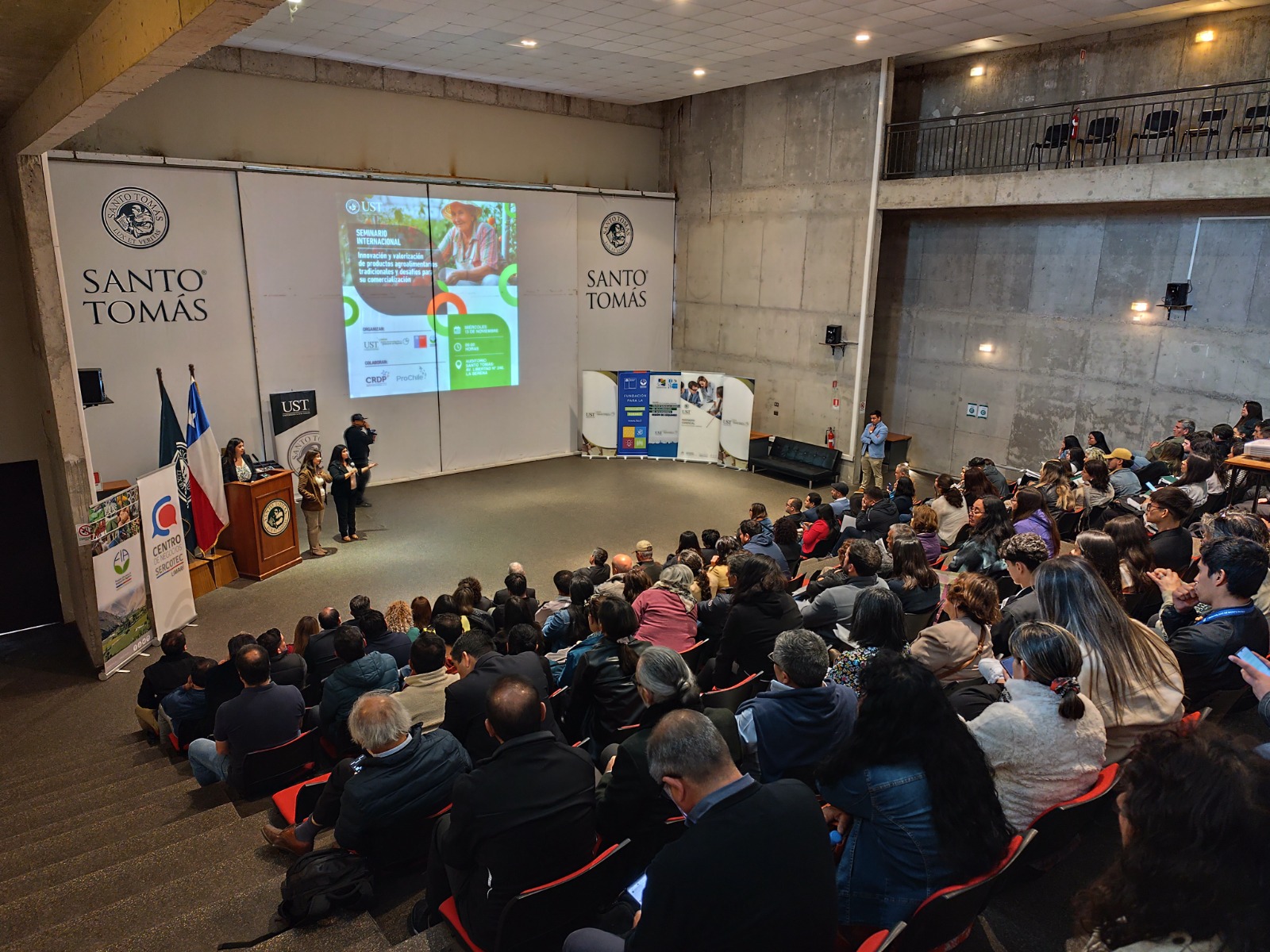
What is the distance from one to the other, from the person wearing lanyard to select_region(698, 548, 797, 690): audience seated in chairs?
1724mm

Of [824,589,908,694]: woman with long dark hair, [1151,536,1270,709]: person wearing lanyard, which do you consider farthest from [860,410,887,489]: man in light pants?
[824,589,908,694]: woman with long dark hair

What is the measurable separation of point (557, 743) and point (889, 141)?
1106cm

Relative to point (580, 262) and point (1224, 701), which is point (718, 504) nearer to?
point (580, 262)

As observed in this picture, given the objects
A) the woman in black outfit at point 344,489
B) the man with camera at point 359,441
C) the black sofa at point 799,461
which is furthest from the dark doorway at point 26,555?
the black sofa at point 799,461

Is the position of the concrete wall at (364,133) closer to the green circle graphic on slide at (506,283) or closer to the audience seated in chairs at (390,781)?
the green circle graphic on slide at (506,283)

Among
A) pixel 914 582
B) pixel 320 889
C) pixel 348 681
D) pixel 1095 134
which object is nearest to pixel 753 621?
pixel 914 582

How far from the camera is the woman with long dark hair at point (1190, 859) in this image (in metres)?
1.54

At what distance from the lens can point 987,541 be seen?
223 inches

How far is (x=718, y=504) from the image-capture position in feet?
37.0

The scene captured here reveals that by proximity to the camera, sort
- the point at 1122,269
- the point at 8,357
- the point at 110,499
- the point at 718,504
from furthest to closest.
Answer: the point at 718,504, the point at 1122,269, the point at 8,357, the point at 110,499

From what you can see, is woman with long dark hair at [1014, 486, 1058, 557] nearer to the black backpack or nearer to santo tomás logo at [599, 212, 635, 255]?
the black backpack

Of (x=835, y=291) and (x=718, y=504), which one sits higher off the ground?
(x=835, y=291)

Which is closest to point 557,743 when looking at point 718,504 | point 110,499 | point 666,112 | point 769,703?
point 769,703

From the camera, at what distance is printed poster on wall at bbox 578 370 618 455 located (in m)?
13.8
